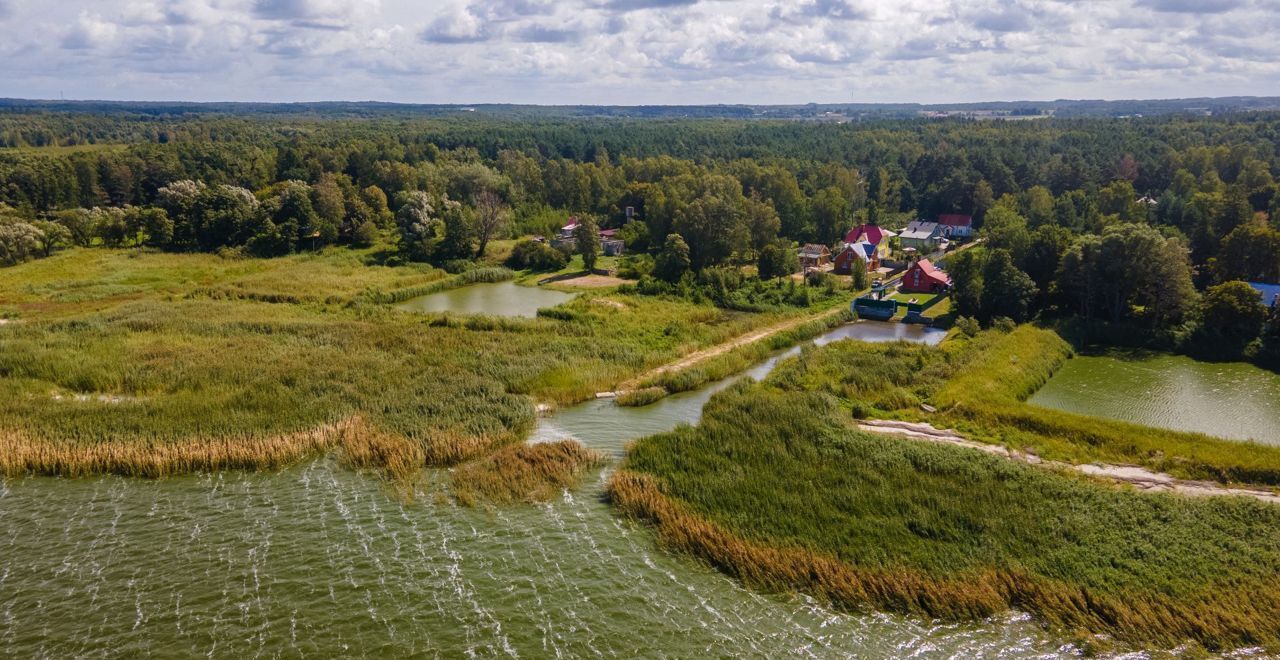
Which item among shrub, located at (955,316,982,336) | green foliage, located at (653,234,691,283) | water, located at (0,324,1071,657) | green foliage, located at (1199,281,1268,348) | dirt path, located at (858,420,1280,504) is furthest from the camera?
green foliage, located at (653,234,691,283)

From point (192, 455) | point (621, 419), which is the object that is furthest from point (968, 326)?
point (192, 455)

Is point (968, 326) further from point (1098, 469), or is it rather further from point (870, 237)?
point (870, 237)

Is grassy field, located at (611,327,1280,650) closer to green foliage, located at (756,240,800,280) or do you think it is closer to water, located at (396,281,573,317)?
water, located at (396,281,573,317)

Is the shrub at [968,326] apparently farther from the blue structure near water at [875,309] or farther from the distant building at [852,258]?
the distant building at [852,258]

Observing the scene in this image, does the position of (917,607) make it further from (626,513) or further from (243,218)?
(243,218)

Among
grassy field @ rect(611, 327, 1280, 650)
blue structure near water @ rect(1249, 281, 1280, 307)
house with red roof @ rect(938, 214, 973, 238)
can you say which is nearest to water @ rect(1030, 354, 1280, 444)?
grassy field @ rect(611, 327, 1280, 650)

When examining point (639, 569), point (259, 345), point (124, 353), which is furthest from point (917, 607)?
point (124, 353)
